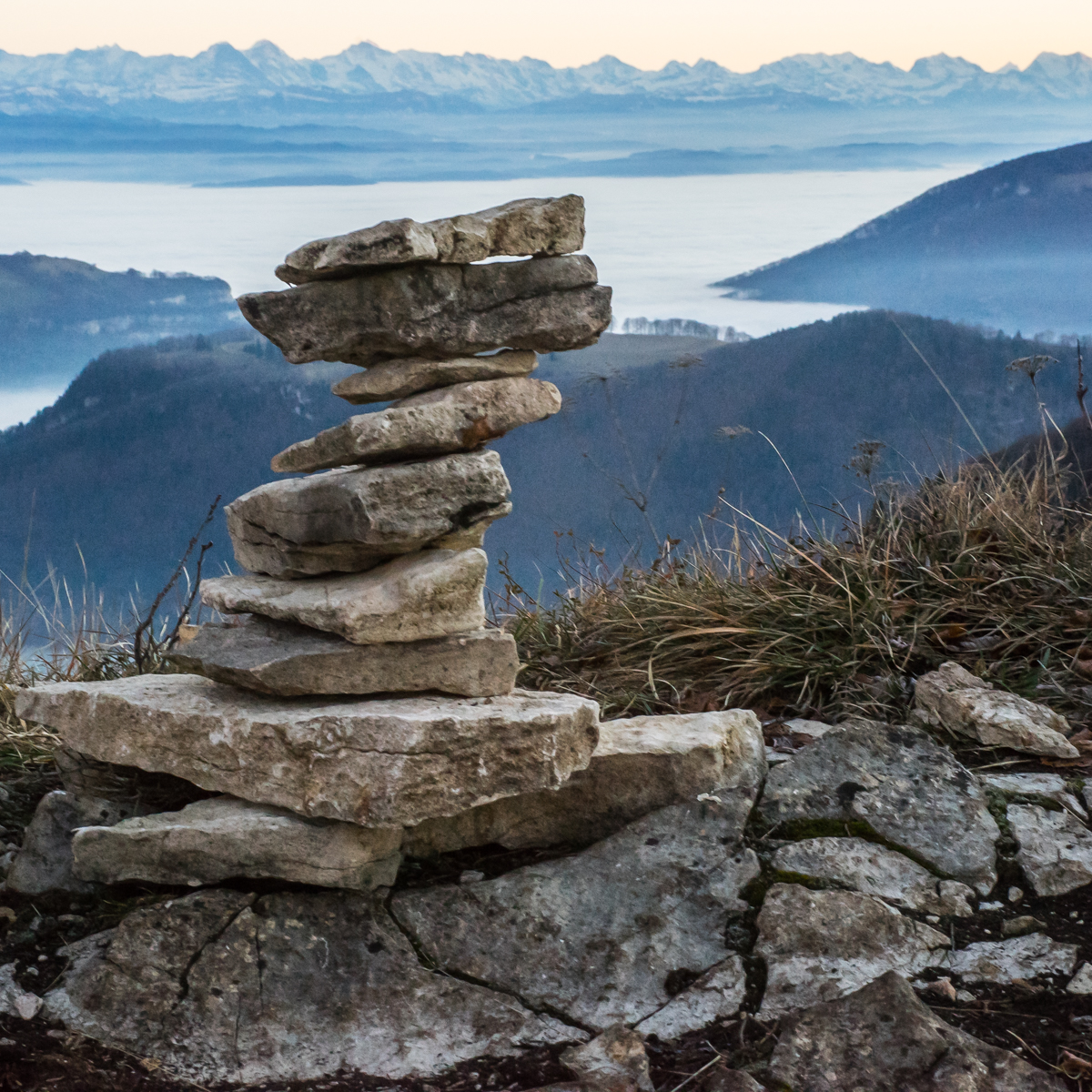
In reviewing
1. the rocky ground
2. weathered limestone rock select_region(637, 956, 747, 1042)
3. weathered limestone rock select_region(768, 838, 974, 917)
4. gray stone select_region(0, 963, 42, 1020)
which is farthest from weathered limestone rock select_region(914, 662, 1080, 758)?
gray stone select_region(0, 963, 42, 1020)

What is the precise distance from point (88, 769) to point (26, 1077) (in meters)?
1.44

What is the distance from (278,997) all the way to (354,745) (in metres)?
0.84

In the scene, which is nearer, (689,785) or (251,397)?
(689,785)

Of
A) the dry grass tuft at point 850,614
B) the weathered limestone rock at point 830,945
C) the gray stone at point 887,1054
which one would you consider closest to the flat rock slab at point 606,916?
the weathered limestone rock at point 830,945

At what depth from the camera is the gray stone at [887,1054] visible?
2.90 metres

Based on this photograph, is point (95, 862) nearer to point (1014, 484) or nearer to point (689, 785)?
point (689, 785)

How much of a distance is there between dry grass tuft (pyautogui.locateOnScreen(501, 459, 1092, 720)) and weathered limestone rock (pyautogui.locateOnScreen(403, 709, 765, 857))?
1055 mm

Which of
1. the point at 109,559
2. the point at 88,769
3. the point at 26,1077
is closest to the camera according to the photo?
the point at 26,1077

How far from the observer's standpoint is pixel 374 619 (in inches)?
151

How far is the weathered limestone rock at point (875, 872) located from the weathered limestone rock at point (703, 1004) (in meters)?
0.49

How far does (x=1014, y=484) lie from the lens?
23.0 feet

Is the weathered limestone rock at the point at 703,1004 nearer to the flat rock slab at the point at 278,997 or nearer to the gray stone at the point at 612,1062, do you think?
the gray stone at the point at 612,1062

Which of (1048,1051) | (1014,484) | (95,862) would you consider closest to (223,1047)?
(95,862)

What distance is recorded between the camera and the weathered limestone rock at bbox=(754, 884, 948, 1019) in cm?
350
